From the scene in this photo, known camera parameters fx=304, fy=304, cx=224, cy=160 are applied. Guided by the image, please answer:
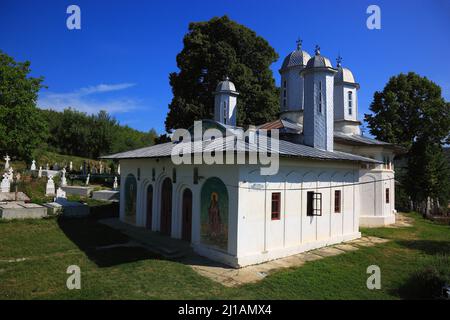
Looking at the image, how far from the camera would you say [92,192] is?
25297mm

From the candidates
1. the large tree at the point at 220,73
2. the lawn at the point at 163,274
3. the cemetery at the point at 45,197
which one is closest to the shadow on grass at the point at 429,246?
the lawn at the point at 163,274

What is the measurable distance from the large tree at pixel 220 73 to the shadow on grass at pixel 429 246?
1629 cm

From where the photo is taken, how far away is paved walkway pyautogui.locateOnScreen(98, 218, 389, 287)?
9.30 meters

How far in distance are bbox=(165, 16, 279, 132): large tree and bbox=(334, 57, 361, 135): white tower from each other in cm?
778

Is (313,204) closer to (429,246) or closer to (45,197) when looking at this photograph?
(429,246)

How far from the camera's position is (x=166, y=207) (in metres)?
14.5

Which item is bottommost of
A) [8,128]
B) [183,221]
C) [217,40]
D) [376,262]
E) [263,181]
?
[376,262]

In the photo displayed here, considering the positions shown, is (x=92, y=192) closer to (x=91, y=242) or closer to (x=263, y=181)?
(x=91, y=242)

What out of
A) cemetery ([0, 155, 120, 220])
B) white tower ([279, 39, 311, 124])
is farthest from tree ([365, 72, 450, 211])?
cemetery ([0, 155, 120, 220])

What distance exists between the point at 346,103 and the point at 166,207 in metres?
15.2

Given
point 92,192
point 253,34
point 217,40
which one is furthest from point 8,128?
point 253,34

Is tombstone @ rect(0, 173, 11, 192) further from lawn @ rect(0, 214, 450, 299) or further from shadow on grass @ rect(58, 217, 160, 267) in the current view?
lawn @ rect(0, 214, 450, 299)

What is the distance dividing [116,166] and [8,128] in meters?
12.4

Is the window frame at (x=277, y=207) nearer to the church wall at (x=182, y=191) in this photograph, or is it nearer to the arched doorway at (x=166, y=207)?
the church wall at (x=182, y=191)
